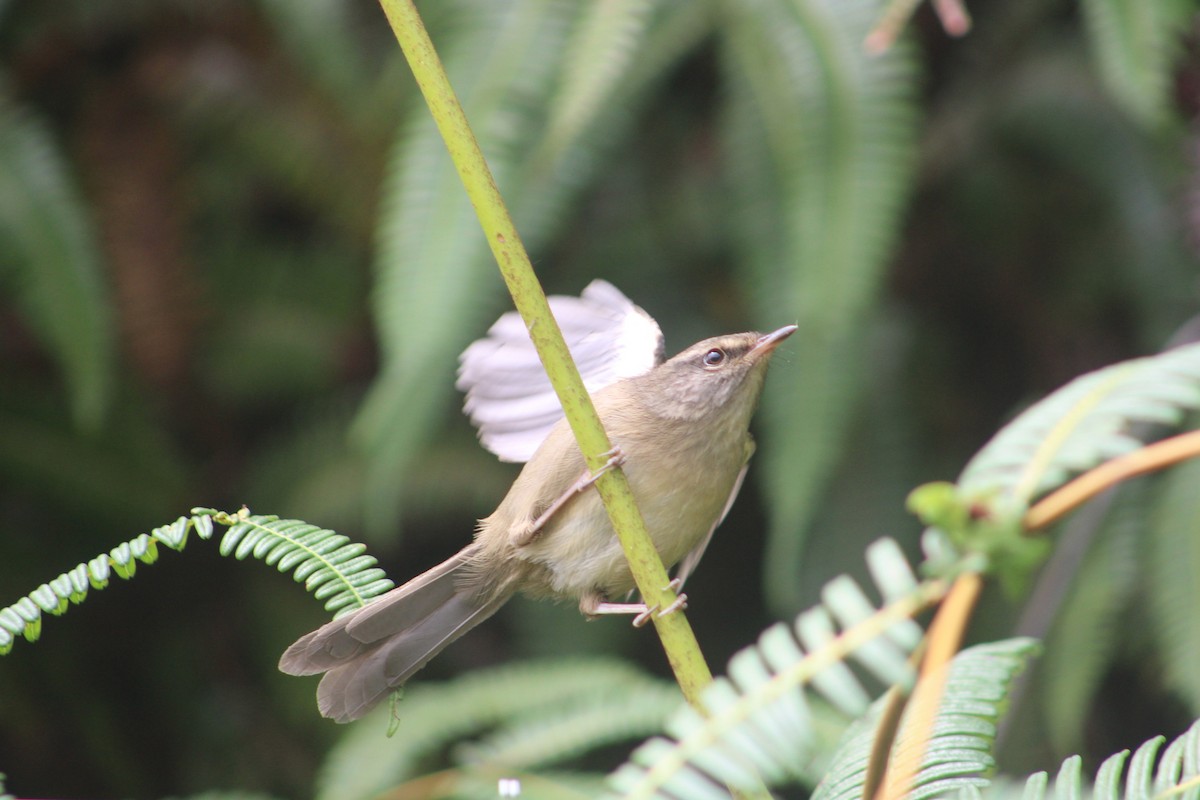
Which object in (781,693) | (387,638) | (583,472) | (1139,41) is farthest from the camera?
(1139,41)

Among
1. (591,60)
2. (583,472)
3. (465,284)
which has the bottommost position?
(583,472)

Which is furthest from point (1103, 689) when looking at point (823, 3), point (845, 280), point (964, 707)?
point (964, 707)

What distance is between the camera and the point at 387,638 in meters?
2.32

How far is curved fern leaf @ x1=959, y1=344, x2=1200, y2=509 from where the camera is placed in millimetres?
811

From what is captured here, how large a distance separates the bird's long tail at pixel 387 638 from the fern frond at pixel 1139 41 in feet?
6.63

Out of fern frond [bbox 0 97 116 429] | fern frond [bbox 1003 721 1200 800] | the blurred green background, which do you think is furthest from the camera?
fern frond [bbox 0 97 116 429]

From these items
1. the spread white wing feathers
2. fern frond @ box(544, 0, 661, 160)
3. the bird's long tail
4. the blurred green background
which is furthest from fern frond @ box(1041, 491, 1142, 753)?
fern frond @ box(544, 0, 661, 160)

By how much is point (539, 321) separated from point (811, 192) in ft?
7.50

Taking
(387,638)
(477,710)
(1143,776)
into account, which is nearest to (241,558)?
(1143,776)

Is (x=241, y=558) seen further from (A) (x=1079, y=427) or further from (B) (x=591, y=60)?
(B) (x=591, y=60)

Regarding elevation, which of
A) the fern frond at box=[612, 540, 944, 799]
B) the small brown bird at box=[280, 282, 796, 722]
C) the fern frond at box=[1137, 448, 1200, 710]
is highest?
the small brown bird at box=[280, 282, 796, 722]

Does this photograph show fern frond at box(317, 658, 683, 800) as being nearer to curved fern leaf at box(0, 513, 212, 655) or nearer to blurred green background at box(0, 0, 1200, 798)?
blurred green background at box(0, 0, 1200, 798)

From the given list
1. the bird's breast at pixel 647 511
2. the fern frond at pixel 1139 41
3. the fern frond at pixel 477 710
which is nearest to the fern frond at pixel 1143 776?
the bird's breast at pixel 647 511

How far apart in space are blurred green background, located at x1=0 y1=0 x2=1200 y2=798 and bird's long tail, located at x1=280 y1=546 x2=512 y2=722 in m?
0.90
